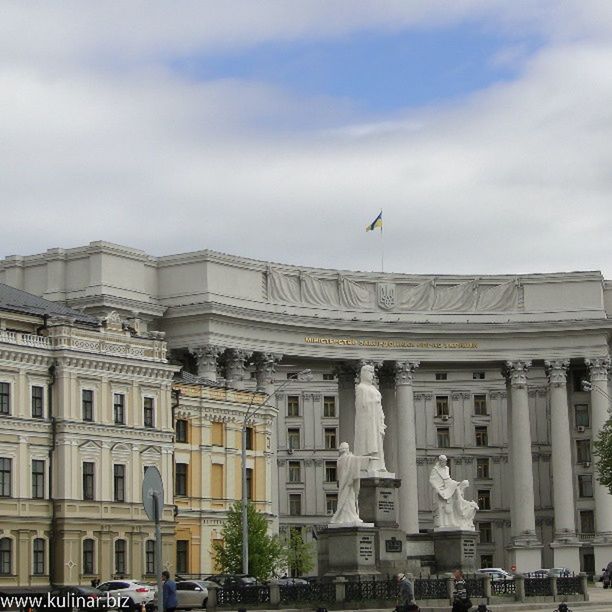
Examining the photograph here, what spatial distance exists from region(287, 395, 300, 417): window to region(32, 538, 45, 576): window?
2312 inches

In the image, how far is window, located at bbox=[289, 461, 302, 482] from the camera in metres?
137

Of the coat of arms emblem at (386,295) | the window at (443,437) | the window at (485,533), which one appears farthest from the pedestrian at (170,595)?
the window at (443,437)

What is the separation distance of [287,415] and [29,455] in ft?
191

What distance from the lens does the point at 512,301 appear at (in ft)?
435

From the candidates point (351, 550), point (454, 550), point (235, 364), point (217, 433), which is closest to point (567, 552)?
point (235, 364)

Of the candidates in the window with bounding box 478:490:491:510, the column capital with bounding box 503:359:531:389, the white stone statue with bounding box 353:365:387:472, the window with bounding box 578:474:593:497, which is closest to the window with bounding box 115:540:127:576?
the white stone statue with bounding box 353:365:387:472

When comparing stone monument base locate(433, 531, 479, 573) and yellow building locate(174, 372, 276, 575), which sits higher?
yellow building locate(174, 372, 276, 575)

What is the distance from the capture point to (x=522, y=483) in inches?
5027

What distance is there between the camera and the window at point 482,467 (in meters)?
142

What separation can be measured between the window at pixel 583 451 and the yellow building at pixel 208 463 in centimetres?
4496

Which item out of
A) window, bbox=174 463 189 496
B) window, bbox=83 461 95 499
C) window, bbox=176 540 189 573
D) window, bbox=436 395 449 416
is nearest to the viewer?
window, bbox=83 461 95 499

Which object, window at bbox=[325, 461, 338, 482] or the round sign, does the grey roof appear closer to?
window at bbox=[325, 461, 338, 482]

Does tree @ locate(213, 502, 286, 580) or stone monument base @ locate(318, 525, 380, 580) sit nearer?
stone monument base @ locate(318, 525, 380, 580)

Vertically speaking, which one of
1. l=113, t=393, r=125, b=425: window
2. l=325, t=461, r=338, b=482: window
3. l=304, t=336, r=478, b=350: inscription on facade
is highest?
l=304, t=336, r=478, b=350: inscription on facade
